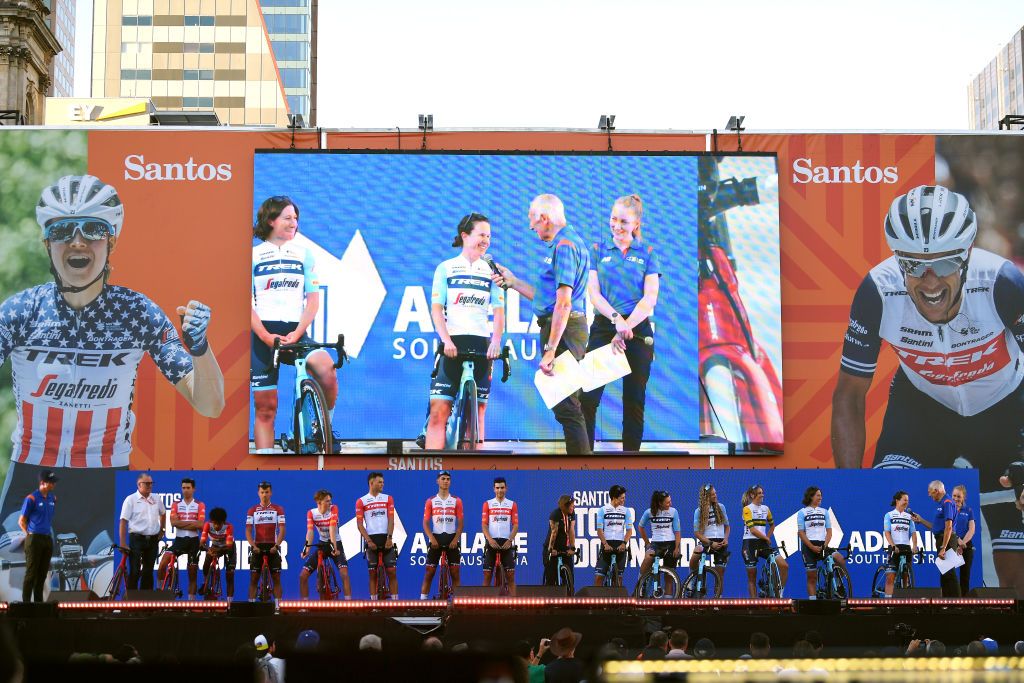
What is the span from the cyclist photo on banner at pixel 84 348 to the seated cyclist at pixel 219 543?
4085 millimetres

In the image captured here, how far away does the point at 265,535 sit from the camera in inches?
676

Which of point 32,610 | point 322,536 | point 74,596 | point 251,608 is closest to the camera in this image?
point 251,608

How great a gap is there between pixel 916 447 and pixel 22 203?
609 inches

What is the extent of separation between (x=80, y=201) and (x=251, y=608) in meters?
11.5

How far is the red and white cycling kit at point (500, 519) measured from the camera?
17.3m

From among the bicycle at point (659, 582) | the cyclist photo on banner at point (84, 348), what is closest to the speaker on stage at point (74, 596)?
the cyclist photo on banner at point (84, 348)

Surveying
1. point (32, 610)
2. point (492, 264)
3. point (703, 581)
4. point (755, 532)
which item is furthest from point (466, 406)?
point (32, 610)

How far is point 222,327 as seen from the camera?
21.1 m

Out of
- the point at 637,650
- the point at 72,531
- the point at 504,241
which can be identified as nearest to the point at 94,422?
the point at 72,531

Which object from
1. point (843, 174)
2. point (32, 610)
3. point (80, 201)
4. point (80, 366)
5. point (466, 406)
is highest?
point (843, 174)

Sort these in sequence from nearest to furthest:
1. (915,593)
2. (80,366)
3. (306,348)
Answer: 1. (915,593)
2. (306,348)
3. (80,366)

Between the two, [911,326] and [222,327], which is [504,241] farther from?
[911,326]

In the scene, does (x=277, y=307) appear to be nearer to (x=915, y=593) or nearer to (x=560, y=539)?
(x=560, y=539)

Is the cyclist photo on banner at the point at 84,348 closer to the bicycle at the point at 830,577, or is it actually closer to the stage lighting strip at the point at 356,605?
the stage lighting strip at the point at 356,605
